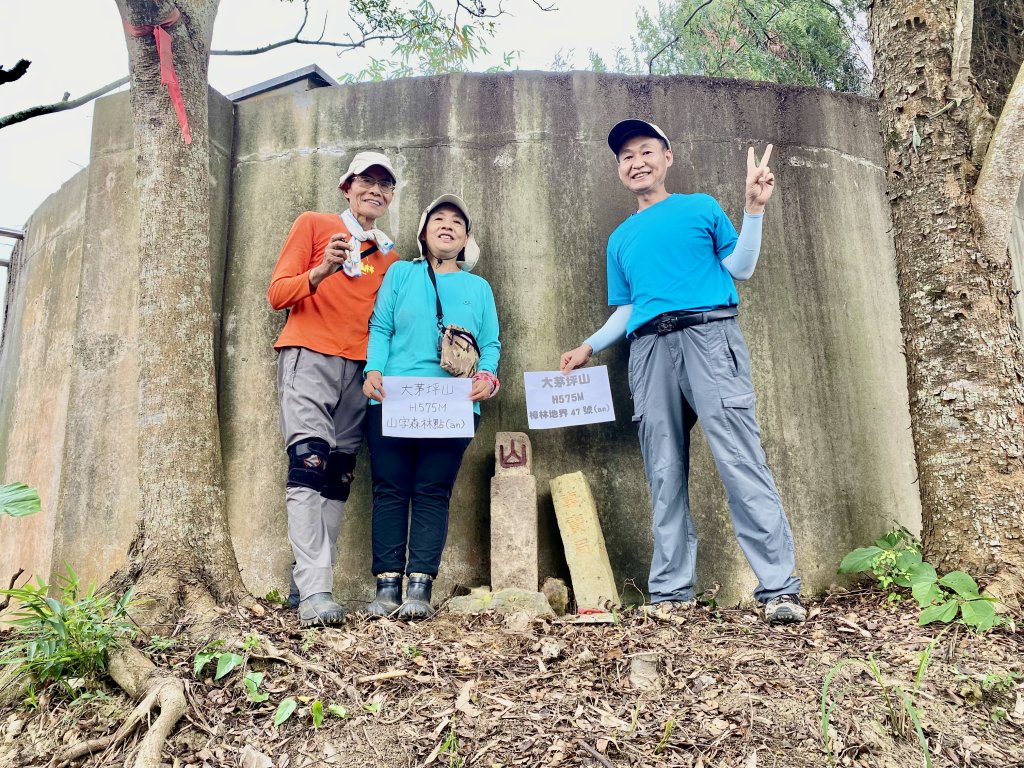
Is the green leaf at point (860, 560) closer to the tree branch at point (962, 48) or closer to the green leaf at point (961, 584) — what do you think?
the green leaf at point (961, 584)

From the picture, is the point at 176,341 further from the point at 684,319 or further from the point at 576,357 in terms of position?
the point at 684,319

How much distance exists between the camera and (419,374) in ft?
Answer: 13.6

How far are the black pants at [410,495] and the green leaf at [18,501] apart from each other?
1.79m

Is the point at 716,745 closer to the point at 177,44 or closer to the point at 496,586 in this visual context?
the point at 496,586

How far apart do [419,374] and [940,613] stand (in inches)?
102

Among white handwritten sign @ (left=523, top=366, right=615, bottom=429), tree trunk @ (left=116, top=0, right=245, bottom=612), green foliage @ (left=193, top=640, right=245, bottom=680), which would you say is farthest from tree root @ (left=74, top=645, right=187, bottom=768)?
white handwritten sign @ (left=523, top=366, right=615, bottom=429)

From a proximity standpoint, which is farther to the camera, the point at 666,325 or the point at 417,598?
the point at 666,325

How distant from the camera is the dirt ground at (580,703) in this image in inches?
103

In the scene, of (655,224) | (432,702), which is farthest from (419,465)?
(655,224)

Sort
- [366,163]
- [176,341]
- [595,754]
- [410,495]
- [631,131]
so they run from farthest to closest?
[631,131] → [366,163] → [410,495] → [176,341] → [595,754]

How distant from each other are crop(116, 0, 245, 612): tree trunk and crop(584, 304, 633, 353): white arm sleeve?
2003mm

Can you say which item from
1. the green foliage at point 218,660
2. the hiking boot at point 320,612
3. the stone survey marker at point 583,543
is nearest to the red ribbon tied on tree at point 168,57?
the hiking boot at point 320,612

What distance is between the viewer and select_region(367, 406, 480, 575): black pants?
12.8 feet

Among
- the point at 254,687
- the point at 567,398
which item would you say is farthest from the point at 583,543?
the point at 254,687
